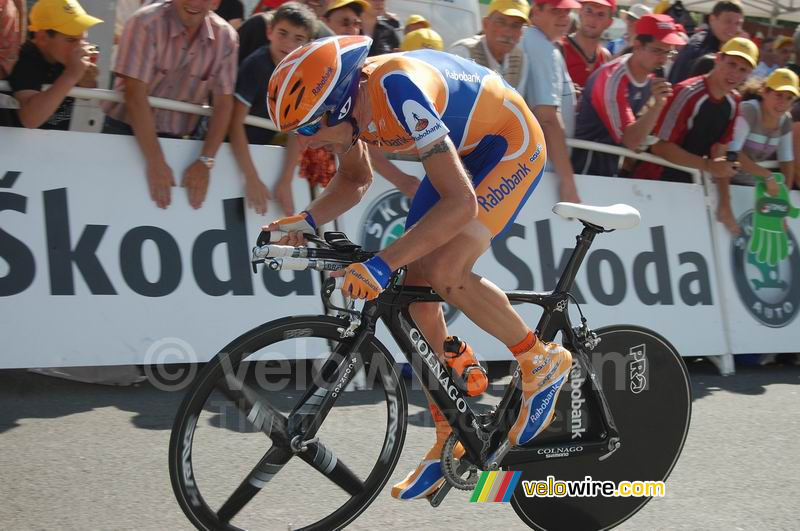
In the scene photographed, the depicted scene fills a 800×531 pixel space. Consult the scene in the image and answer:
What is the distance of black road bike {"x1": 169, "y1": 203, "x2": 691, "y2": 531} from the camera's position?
3.21 m

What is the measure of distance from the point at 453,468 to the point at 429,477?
0.10 m

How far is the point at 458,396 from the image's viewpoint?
3.56m

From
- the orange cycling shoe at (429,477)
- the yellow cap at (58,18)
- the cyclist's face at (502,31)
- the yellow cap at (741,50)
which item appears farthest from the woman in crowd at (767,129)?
the yellow cap at (58,18)

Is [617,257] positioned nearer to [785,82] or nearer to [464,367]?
[785,82]

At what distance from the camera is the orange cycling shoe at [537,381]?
3576mm

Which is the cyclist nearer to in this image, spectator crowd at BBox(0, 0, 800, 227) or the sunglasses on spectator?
spectator crowd at BBox(0, 0, 800, 227)

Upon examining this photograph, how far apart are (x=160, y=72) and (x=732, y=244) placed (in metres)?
4.40

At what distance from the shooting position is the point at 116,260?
17.5ft

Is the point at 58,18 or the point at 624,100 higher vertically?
the point at 58,18

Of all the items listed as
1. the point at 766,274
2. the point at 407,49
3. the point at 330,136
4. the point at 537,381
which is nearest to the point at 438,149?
the point at 330,136

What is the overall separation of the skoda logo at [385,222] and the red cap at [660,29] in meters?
2.50

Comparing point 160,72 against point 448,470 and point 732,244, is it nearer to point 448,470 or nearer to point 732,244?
point 448,470

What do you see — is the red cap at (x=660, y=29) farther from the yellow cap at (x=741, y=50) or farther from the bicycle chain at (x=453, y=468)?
the bicycle chain at (x=453, y=468)

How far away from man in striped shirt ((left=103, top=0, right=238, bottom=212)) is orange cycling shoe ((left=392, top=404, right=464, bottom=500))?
262 centimetres
